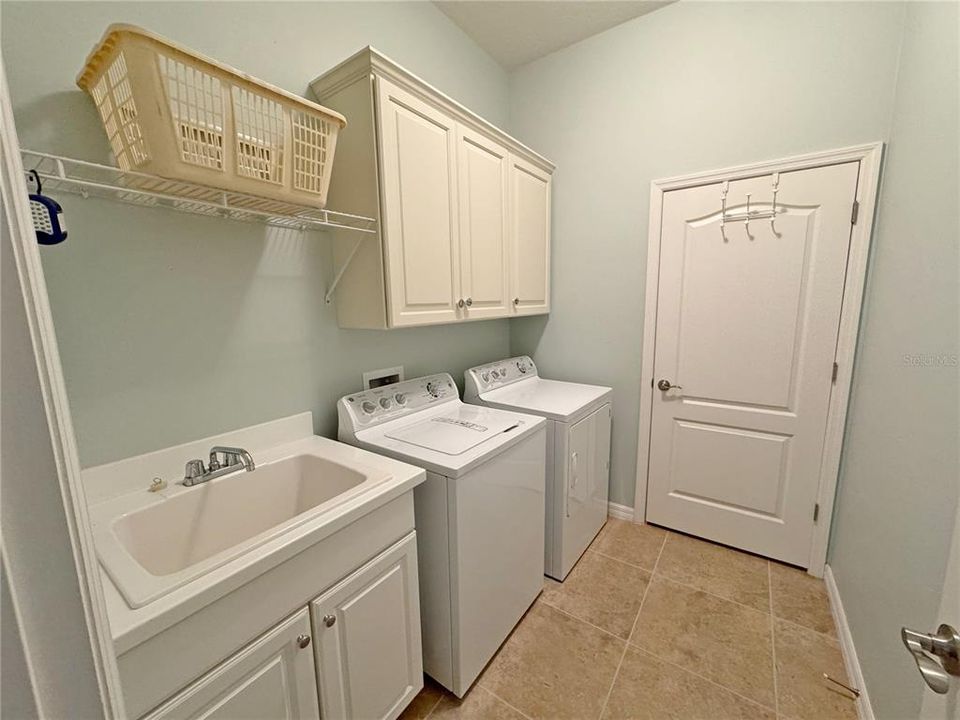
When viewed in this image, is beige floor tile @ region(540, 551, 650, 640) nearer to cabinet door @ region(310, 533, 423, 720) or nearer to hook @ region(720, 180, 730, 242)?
cabinet door @ region(310, 533, 423, 720)

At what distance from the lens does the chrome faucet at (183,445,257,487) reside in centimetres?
118

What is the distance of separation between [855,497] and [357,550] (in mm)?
2003

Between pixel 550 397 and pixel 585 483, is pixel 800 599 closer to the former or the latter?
pixel 585 483

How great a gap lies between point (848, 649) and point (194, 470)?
249 cm

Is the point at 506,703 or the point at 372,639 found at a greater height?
the point at 372,639

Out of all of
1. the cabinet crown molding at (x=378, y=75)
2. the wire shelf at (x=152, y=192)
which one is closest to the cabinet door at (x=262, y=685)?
the wire shelf at (x=152, y=192)

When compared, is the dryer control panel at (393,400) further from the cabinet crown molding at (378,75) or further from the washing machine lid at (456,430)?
the cabinet crown molding at (378,75)

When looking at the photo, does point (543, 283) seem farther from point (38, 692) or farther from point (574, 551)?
point (38, 692)

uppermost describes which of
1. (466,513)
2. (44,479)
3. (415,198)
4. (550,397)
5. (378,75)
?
(378,75)

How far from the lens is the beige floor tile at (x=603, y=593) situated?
1.75 m

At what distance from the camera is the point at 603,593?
190 centimetres

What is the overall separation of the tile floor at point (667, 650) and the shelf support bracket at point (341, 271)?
1577mm

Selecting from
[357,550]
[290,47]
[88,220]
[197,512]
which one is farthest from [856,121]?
[197,512]

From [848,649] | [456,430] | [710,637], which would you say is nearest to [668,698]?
[710,637]
